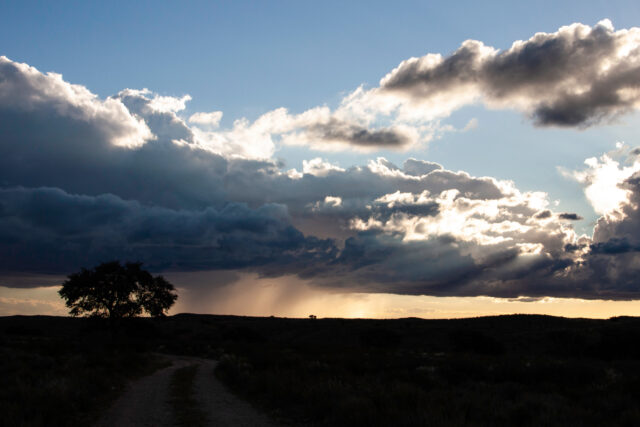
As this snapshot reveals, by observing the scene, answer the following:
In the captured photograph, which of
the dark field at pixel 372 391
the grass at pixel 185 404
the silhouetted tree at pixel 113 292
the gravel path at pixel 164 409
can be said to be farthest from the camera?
the silhouetted tree at pixel 113 292

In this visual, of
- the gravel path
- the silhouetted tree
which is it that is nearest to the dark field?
the gravel path

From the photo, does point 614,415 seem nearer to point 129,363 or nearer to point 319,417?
point 319,417

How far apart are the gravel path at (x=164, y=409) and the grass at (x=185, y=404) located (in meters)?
0.20

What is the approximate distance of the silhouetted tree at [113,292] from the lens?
66.9m

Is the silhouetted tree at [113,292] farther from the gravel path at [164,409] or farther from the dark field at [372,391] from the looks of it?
the gravel path at [164,409]

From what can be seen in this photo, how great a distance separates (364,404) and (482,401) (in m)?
4.29

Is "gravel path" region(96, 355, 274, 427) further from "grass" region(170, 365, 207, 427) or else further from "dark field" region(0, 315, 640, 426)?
"dark field" region(0, 315, 640, 426)

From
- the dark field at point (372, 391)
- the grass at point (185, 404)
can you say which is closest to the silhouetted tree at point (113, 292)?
the dark field at point (372, 391)

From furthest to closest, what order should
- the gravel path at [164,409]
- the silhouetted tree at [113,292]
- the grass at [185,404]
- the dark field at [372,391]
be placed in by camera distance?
1. the silhouetted tree at [113,292]
2. the grass at [185,404]
3. the gravel path at [164,409]
4. the dark field at [372,391]

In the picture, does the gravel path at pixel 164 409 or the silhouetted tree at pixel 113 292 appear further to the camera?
the silhouetted tree at pixel 113 292

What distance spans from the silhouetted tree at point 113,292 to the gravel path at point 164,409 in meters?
48.2

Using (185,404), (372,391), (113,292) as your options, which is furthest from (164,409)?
(113,292)

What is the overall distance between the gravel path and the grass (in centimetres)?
20

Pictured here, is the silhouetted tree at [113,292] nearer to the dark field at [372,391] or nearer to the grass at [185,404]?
the dark field at [372,391]
